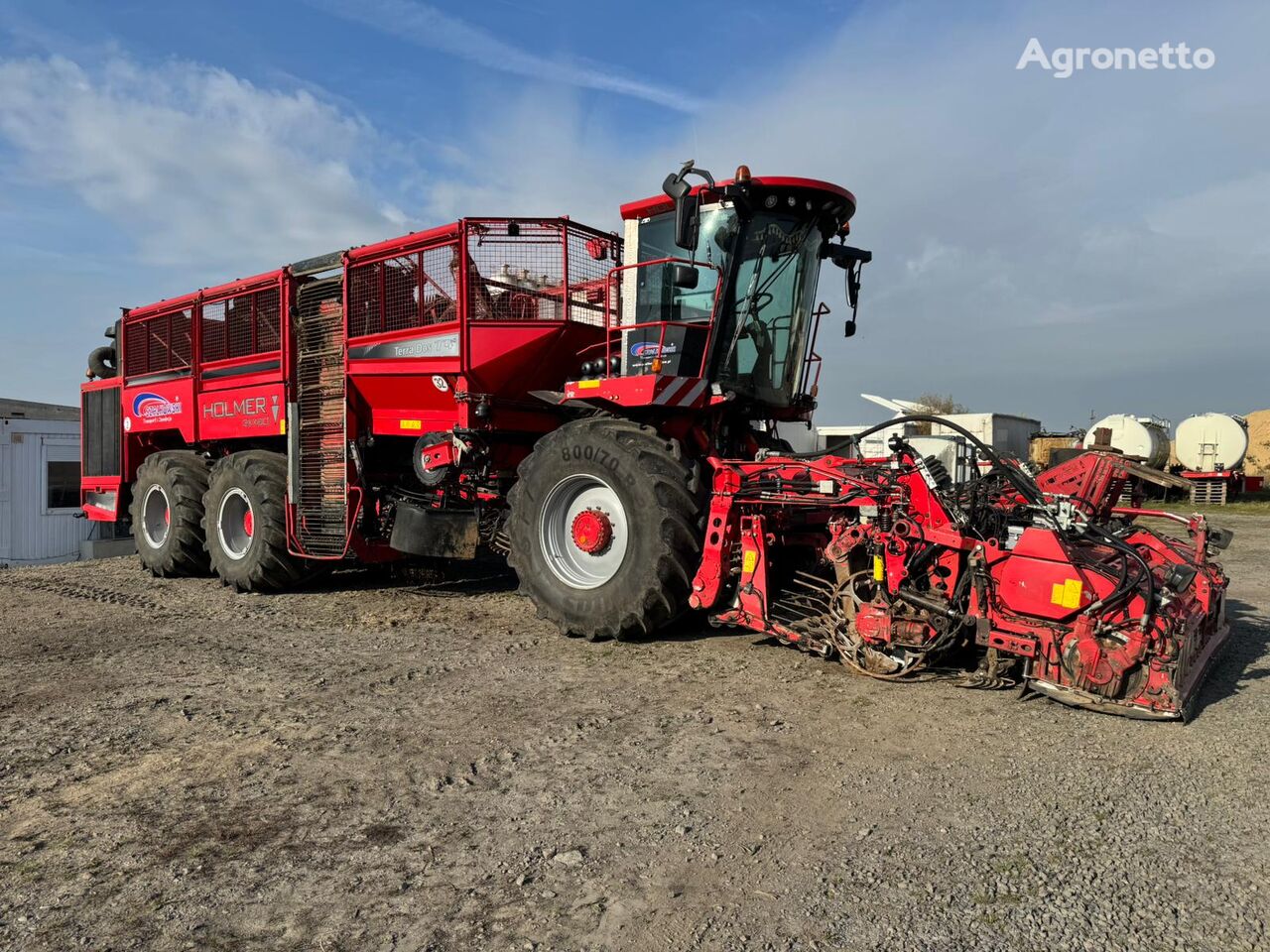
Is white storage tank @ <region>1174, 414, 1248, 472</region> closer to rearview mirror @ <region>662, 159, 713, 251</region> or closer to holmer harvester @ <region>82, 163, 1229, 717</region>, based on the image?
holmer harvester @ <region>82, 163, 1229, 717</region>

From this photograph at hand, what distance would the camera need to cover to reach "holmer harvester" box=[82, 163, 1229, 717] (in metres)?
4.53


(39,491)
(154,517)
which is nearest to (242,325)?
(154,517)

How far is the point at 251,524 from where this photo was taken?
8703 mm

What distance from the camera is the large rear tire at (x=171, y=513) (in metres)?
9.33

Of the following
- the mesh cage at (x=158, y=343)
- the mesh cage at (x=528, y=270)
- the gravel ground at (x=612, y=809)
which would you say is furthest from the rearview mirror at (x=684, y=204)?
the mesh cage at (x=158, y=343)

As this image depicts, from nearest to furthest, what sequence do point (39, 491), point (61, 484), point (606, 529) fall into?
point (606, 529) < point (39, 491) < point (61, 484)

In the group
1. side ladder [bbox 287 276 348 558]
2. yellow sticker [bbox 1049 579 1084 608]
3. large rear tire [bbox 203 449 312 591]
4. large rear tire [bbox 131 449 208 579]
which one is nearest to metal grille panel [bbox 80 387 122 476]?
large rear tire [bbox 131 449 208 579]

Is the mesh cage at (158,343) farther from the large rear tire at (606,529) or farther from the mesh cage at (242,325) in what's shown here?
the large rear tire at (606,529)

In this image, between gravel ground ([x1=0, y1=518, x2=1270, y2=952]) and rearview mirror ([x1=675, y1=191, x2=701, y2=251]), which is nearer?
gravel ground ([x1=0, y1=518, x2=1270, y2=952])

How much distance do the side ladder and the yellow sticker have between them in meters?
5.82

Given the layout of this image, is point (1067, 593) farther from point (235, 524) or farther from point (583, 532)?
point (235, 524)

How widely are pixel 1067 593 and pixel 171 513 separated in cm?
877

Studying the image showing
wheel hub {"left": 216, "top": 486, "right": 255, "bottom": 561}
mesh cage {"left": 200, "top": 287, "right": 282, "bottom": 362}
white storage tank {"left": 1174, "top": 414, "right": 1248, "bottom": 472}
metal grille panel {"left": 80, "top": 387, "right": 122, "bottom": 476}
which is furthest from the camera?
white storage tank {"left": 1174, "top": 414, "right": 1248, "bottom": 472}

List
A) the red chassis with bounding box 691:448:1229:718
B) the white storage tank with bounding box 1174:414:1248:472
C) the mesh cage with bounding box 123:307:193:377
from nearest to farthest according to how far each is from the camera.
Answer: the red chassis with bounding box 691:448:1229:718 < the mesh cage with bounding box 123:307:193:377 < the white storage tank with bounding box 1174:414:1248:472
